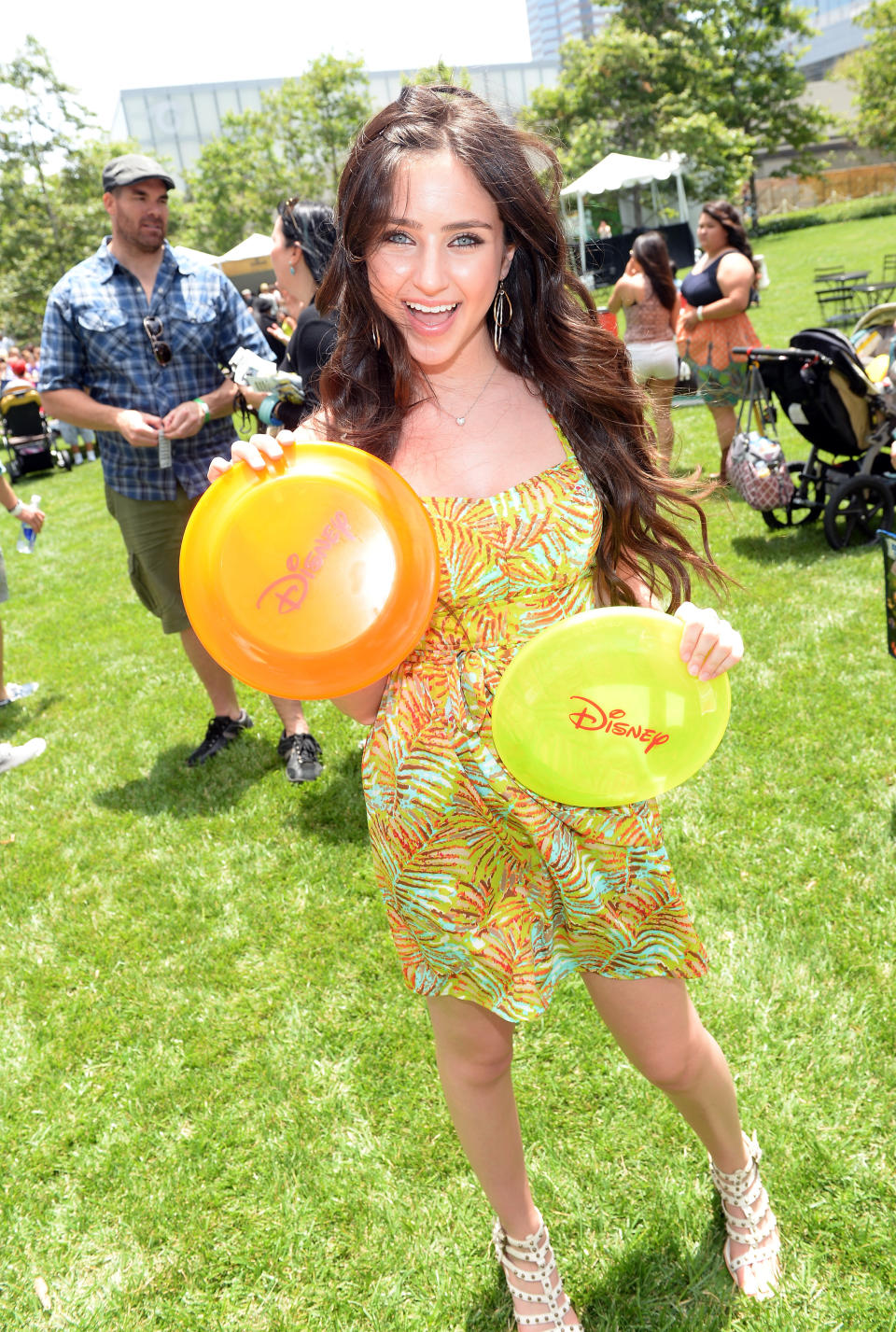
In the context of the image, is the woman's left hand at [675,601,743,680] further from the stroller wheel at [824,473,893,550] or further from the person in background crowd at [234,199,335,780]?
the stroller wheel at [824,473,893,550]

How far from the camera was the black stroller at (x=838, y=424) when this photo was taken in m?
5.36

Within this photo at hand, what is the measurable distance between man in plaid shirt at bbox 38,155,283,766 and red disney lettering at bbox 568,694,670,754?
2943mm

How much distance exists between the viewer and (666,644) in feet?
4.84

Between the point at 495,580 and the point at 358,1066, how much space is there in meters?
1.70

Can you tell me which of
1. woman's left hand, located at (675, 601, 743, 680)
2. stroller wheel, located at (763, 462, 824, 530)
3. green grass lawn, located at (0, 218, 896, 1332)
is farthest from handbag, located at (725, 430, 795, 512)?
woman's left hand, located at (675, 601, 743, 680)

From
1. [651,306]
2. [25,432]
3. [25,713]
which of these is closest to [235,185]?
[25,432]

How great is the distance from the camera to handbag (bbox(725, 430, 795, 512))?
5820 millimetres

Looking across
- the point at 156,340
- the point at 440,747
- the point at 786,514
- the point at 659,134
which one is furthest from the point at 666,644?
the point at 659,134

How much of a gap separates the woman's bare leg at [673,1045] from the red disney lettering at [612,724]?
1.64ft

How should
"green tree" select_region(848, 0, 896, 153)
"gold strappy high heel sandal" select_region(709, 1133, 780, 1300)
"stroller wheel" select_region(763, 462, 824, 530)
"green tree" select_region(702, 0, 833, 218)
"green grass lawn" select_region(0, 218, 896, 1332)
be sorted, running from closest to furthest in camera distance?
"gold strappy high heel sandal" select_region(709, 1133, 780, 1300) → "green grass lawn" select_region(0, 218, 896, 1332) → "stroller wheel" select_region(763, 462, 824, 530) → "green tree" select_region(848, 0, 896, 153) → "green tree" select_region(702, 0, 833, 218)

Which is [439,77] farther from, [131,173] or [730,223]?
[730,223]

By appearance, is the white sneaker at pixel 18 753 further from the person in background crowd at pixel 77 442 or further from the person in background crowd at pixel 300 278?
the person in background crowd at pixel 77 442

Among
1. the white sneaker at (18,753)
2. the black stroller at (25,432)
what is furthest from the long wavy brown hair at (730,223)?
the black stroller at (25,432)

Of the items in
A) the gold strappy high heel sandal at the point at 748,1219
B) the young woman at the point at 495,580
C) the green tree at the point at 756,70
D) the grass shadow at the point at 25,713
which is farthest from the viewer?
the green tree at the point at 756,70
